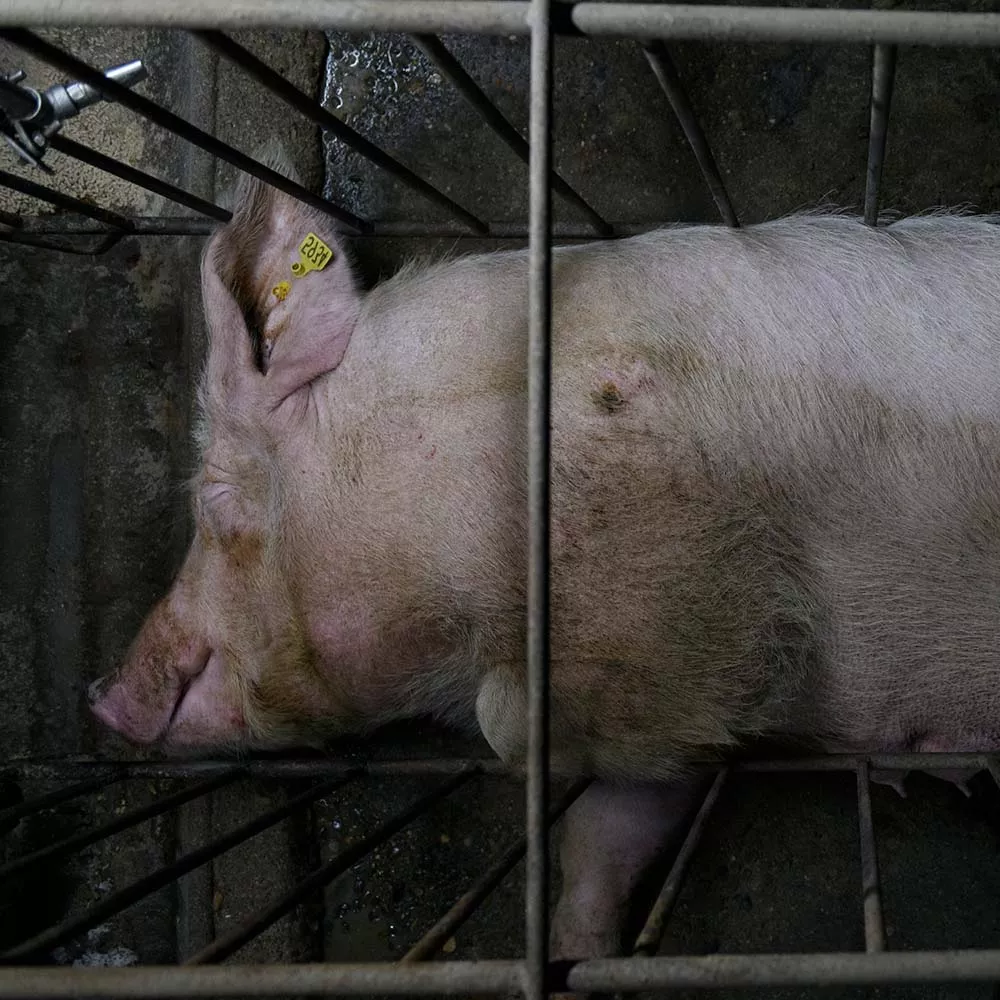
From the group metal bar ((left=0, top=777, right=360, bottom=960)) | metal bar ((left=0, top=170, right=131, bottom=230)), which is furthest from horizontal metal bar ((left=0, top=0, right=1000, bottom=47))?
metal bar ((left=0, top=777, right=360, bottom=960))

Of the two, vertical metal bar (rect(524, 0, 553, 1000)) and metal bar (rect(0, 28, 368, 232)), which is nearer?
vertical metal bar (rect(524, 0, 553, 1000))

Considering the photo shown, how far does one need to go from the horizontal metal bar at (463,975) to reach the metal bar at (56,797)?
867 mm

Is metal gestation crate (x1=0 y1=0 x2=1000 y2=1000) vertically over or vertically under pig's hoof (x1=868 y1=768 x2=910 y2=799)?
over

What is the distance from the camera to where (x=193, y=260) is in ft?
6.60

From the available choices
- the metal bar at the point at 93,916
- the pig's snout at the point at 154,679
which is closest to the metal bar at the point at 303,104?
the pig's snout at the point at 154,679

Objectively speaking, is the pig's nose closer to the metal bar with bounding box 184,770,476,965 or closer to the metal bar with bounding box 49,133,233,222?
the metal bar with bounding box 184,770,476,965

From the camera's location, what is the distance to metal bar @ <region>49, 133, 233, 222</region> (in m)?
1.40

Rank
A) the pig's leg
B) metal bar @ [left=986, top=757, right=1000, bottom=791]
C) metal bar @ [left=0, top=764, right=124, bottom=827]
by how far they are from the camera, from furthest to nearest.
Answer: the pig's leg, metal bar @ [left=0, top=764, right=124, bottom=827], metal bar @ [left=986, top=757, right=1000, bottom=791]

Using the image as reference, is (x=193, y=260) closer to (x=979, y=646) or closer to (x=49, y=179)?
(x=49, y=179)

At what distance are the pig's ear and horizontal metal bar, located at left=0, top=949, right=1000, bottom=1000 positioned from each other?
0.90 meters

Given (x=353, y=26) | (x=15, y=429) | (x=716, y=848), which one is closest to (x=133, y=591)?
(x=15, y=429)

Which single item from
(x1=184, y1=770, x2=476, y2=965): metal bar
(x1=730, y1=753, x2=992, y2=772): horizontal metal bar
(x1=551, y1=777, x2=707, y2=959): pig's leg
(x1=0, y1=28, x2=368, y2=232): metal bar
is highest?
(x1=0, y1=28, x2=368, y2=232): metal bar

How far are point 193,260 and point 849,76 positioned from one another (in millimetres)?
1386

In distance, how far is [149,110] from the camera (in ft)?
3.99
